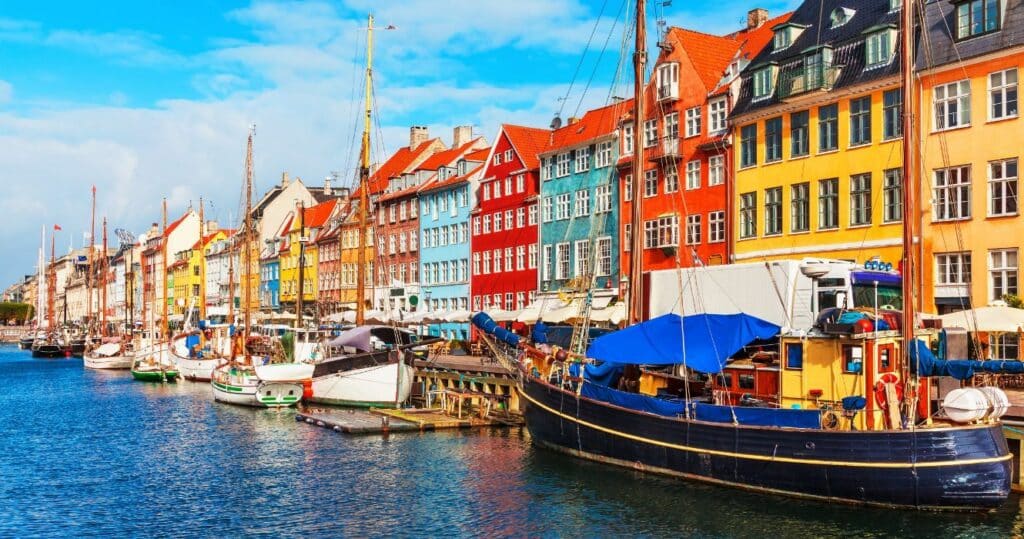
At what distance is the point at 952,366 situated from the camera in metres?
25.1

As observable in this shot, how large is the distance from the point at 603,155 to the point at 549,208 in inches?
267

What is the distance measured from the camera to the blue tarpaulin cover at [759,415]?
82.0 feet

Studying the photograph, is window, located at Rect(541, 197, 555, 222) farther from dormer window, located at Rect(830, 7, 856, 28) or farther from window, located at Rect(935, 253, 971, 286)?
window, located at Rect(935, 253, 971, 286)

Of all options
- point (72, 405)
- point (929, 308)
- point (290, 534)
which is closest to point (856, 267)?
point (929, 308)

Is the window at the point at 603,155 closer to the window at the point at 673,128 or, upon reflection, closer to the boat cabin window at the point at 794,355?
the window at the point at 673,128

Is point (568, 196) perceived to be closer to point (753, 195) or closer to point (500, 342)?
point (753, 195)

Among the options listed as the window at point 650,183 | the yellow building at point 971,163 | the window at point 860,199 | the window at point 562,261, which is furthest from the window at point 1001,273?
the window at point 562,261

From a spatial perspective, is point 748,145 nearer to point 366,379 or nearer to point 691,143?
point 691,143

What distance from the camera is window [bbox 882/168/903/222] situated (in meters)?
40.8

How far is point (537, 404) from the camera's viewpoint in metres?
33.7

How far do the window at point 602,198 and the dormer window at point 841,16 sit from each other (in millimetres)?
17049

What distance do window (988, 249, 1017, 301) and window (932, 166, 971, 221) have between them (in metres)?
1.90

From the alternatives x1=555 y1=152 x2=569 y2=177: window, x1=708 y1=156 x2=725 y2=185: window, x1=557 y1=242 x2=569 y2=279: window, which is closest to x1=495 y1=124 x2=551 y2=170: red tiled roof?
x1=555 y1=152 x2=569 y2=177: window

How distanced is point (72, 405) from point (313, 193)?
67323 millimetres
